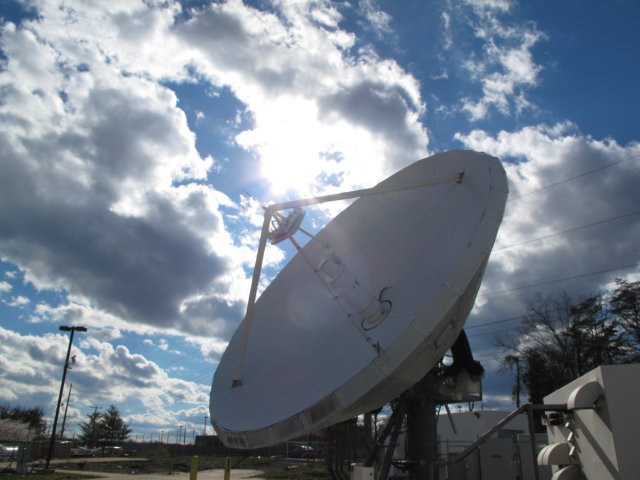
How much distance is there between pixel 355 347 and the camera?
12.6 m

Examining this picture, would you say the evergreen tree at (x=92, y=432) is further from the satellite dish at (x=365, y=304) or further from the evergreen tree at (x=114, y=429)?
the satellite dish at (x=365, y=304)

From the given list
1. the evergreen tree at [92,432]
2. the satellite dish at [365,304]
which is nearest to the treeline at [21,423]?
the evergreen tree at [92,432]

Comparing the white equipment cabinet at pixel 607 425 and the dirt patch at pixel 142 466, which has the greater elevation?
the white equipment cabinet at pixel 607 425

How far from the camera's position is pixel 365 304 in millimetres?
12805

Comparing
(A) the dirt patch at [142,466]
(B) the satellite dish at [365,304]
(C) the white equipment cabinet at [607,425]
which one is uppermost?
(B) the satellite dish at [365,304]

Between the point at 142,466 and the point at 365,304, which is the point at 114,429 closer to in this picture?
the point at 142,466

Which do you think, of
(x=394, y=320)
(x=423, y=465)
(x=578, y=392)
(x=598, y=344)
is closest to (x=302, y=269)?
(x=394, y=320)

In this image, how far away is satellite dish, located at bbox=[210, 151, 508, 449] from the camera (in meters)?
9.72

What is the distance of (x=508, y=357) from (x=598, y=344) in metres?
7.53

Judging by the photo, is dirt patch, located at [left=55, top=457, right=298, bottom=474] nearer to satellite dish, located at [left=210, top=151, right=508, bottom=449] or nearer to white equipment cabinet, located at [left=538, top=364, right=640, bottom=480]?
satellite dish, located at [left=210, top=151, right=508, bottom=449]

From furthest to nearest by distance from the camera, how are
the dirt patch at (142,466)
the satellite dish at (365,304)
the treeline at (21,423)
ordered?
1. the treeline at (21,423)
2. the dirt patch at (142,466)
3. the satellite dish at (365,304)

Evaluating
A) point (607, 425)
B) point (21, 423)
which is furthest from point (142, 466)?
point (21, 423)

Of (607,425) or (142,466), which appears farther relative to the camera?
(142,466)

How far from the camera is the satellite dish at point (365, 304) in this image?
31.9 feet
